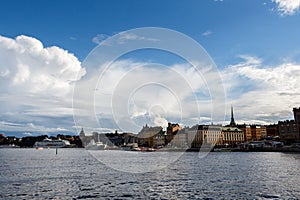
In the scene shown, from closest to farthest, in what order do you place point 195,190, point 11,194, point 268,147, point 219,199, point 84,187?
point 219,199
point 11,194
point 195,190
point 84,187
point 268,147

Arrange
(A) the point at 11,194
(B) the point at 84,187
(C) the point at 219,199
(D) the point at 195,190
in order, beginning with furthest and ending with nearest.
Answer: (B) the point at 84,187, (D) the point at 195,190, (A) the point at 11,194, (C) the point at 219,199

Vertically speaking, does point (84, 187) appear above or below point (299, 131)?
below

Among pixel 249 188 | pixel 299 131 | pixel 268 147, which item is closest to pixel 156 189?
pixel 249 188

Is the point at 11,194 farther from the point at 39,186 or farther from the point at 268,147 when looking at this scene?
the point at 268,147

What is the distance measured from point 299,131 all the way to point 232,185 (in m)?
178

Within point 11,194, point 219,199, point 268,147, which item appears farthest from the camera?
point 268,147

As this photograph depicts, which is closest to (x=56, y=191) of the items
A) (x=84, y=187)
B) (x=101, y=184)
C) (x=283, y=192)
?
(x=84, y=187)

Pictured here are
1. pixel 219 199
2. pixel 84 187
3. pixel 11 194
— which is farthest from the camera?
pixel 84 187

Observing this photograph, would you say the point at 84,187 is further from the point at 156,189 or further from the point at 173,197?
the point at 173,197

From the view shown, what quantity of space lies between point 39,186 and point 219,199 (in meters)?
23.5

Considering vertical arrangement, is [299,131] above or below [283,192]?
above

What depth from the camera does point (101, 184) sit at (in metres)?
42.7

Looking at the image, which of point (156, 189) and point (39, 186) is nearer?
point (156, 189)

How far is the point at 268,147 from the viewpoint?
7416 inches
